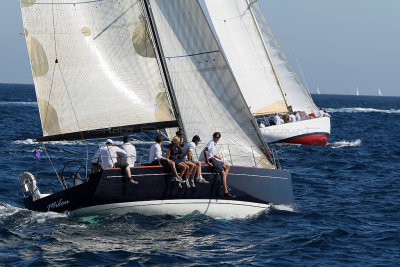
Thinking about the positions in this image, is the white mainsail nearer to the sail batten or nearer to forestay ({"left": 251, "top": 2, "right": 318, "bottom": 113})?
forestay ({"left": 251, "top": 2, "right": 318, "bottom": 113})

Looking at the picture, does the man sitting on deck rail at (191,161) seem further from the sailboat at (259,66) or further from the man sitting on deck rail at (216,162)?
the sailboat at (259,66)

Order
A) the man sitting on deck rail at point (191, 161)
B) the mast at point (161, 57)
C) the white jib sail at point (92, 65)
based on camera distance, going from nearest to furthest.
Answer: the man sitting on deck rail at point (191, 161) < the white jib sail at point (92, 65) < the mast at point (161, 57)

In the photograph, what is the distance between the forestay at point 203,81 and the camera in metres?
18.4

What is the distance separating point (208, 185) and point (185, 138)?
6.53 ft

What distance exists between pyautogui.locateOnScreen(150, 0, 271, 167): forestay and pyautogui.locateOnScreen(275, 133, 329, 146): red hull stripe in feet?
70.3

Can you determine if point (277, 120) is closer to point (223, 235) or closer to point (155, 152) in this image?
point (155, 152)

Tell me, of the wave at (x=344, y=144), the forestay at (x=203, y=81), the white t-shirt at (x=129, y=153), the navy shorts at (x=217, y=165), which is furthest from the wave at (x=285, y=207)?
the wave at (x=344, y=144)

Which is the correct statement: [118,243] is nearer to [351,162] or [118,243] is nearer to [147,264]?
[147,264]

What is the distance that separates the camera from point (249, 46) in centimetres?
3881

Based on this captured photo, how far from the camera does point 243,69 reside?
38.8m

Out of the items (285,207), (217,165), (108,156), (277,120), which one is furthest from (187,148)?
(277,120)

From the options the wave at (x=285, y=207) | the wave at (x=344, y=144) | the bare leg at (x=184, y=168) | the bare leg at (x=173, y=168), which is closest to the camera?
the bare leg at (x=173, y=168)

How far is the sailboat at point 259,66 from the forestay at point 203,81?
62.7 ft

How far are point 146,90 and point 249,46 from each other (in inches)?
852
